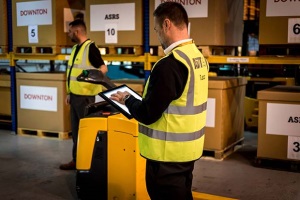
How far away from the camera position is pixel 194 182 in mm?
5465

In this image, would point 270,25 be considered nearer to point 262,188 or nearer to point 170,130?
point 262,188

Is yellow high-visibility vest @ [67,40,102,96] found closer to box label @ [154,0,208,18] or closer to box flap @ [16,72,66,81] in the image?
box label @ [154,0,208,18]

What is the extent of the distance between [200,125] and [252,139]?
17.6 ft

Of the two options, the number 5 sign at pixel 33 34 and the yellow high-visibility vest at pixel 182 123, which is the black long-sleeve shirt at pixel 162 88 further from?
the number 5 sign at pixel 33 34

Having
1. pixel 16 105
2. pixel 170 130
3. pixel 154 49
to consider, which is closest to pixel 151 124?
pixel 170 130

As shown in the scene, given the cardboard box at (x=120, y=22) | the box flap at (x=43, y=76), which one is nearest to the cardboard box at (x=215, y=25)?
the cardboard box at (x=120, y=22)

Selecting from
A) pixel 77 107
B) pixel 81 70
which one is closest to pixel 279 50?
pixel 81 70

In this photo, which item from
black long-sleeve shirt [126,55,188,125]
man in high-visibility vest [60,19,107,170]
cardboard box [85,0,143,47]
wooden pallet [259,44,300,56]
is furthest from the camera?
cardboard box [85,0,143,47]

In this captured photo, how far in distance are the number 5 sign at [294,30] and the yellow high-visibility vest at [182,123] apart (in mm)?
3192

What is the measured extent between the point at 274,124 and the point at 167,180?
351cm

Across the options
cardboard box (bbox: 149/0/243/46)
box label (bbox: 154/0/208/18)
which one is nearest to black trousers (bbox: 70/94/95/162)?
cardboard box (bbox: 149/0/243/46)

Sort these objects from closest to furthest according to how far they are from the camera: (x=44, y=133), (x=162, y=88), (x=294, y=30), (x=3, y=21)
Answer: (x=162, y=88) < (x=294, y=30) < (x=44, y=133) < (x=3, y=21)

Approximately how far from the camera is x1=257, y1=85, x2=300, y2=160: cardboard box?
231 inches

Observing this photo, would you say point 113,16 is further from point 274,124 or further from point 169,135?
point 169,135
